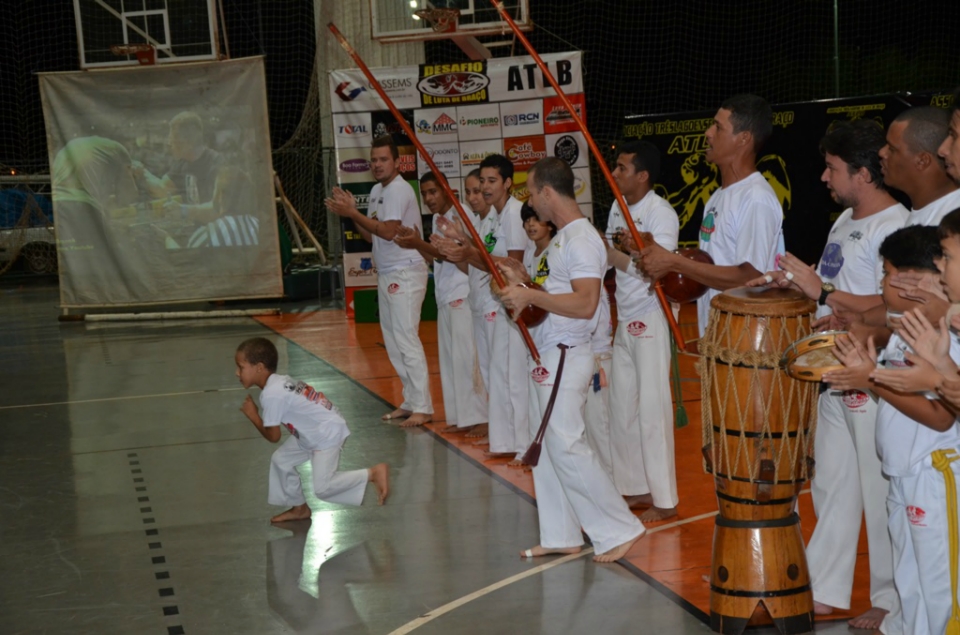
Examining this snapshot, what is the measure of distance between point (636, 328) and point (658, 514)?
3.30 feet

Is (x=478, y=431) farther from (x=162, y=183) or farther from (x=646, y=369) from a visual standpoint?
(x=162, y=183)

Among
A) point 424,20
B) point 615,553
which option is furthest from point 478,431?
point 424,20

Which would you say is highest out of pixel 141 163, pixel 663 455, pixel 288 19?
pixel 288 19

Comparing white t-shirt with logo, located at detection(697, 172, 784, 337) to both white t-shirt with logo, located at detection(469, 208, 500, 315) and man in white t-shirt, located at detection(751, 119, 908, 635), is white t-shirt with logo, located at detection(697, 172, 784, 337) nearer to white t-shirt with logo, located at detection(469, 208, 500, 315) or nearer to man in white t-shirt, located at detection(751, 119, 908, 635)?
man in white t-shirt, located at detection(751, 119, 908, 635)

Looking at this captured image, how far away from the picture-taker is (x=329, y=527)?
5887 mm

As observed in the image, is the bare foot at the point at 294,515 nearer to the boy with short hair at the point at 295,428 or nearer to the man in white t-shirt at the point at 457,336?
the boy with short hair at the point at 295,428

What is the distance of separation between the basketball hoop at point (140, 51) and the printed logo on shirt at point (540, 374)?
1180 cm

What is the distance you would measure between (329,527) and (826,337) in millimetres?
3217

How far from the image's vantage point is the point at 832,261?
4246mm

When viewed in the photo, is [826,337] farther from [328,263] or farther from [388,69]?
[328,263]

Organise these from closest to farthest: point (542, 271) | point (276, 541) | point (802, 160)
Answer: point (542, 271)
point (276, 541)
point (802, 160)

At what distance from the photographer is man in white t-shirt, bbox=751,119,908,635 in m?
4.04

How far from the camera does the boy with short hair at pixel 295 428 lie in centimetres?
568

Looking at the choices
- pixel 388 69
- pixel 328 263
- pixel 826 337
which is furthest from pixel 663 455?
pixel 328 263
